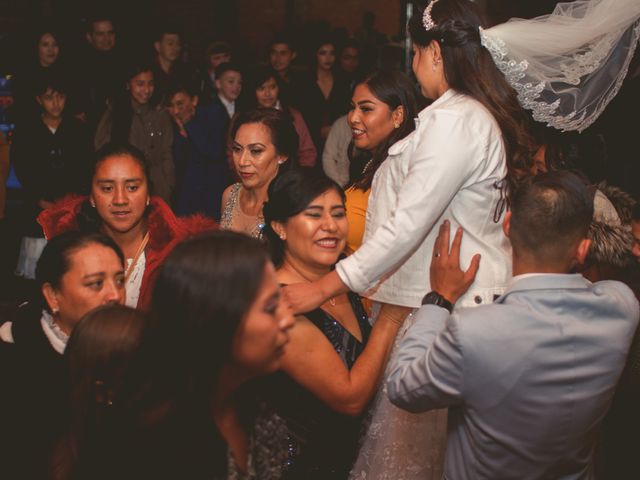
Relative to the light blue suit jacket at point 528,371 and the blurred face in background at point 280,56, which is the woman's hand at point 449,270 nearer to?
the light blue suit jacket at point 528,371

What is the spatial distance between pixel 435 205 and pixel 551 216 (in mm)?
405

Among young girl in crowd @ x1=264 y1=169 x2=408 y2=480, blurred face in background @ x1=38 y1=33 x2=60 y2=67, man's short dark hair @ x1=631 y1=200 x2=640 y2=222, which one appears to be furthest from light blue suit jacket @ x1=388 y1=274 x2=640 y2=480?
blurred face in background @ x1=38 y1=33 x2=60 y2=67

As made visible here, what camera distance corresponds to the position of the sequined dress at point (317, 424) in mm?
2199

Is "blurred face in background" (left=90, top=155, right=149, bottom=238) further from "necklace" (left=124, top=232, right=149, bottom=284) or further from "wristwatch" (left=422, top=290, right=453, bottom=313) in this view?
"wristwatch" (left=422, top=290, right=453, bottom=313)

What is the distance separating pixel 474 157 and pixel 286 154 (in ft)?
5.09

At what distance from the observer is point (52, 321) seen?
2.32 meters

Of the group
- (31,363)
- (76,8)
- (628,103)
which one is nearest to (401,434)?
(31,363)

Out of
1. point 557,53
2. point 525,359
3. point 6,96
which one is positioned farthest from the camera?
point 6,96

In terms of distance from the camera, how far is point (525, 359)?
1.70 m

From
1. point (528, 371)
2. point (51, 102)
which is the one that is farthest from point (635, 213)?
point (51, 102)

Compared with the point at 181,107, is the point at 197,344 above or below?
below

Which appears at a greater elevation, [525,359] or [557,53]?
[557,53]

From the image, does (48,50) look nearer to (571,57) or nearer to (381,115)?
(381,115)

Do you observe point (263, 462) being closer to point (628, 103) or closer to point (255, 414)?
point (255, 414)
